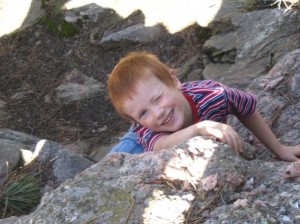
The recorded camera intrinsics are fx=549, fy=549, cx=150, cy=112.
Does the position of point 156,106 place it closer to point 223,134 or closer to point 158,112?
point 158,112

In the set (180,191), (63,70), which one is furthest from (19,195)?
(180,191)

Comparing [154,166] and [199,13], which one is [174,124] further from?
[199,13]

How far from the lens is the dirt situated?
552 cm

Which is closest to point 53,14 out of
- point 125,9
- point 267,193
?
point 125,9

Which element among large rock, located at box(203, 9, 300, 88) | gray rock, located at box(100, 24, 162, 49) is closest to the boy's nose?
large rock, located at box(203, 9, 300, 88)

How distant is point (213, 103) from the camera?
2541 mm

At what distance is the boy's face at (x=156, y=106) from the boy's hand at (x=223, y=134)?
35 centimetres

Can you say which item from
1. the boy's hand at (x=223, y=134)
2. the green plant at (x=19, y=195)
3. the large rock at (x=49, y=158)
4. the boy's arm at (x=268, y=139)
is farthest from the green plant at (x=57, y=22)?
the boy's hand at (x=223, y=134)

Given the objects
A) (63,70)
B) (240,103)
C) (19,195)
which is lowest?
(19,195)

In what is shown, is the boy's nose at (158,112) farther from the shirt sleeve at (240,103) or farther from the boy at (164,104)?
the shirt sleeve at (240,103)

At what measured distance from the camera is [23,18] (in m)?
6.85

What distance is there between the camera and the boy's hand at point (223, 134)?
77.7 inches

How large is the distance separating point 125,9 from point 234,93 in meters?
4.13

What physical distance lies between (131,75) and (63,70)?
13.1ft
